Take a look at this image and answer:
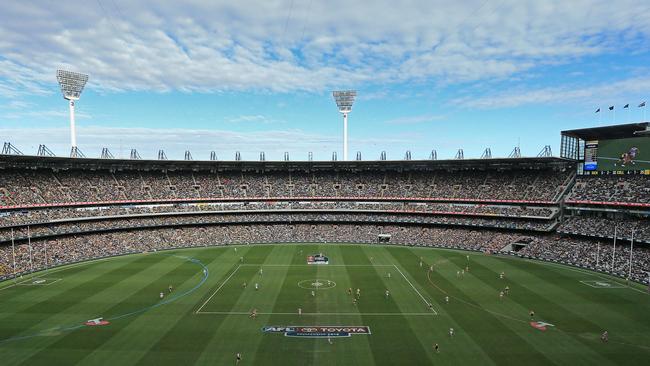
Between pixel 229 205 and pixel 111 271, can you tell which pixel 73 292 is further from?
pixel 229 205

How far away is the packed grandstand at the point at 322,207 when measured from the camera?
66.1 meters

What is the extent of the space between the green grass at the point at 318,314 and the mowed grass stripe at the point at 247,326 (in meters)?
0.16

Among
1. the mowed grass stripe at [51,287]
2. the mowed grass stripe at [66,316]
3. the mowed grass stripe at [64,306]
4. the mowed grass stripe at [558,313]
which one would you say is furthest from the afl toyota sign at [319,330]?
the mowed grass stripe at [51,287]

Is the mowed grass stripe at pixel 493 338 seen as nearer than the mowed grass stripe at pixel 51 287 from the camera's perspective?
Yes

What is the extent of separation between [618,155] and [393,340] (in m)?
63.0

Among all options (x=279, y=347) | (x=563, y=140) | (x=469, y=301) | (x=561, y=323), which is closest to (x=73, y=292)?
(x=279, y=347)

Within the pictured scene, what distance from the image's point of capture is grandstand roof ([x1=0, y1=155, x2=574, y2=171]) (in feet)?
251

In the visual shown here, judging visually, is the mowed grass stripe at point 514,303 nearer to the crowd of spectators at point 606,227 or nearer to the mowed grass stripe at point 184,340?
the crowd of spectators at point 606,227

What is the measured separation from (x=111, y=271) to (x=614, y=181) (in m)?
89.3

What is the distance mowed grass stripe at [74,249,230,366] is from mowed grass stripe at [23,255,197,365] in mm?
805

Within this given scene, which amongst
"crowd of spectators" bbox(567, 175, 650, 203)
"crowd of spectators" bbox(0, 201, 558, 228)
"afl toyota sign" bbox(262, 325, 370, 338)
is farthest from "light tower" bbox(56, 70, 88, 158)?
"crowd of spectators" bbox(567, 175, 650, 203)

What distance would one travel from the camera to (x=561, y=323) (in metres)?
39.6

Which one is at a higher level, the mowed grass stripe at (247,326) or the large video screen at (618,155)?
the large video screen at (618,155)

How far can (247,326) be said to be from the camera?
1535 inches
